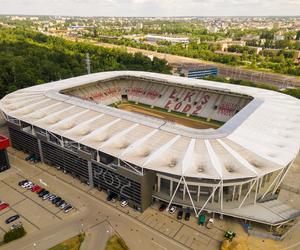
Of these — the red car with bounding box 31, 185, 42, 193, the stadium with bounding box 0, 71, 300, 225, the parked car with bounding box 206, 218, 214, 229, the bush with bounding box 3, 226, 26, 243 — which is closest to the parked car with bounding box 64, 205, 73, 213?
the stadium with bounding box 0, 71, 300, 225

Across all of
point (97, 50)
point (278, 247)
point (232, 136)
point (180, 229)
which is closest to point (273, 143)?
point (232, 136)

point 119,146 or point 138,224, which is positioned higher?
point 119,146

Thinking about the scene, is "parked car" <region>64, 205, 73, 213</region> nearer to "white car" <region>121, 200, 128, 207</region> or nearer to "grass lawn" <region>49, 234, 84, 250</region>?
"grass lawn" <region>49, 234, 84, 250</region>

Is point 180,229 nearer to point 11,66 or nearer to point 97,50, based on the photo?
point 11,66

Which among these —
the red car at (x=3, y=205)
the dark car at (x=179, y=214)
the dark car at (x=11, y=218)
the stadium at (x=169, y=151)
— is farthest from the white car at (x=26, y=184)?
the dark car at (x=179, y=214)

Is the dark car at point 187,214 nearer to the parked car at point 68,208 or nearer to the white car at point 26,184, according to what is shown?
the parked car at point 68,208

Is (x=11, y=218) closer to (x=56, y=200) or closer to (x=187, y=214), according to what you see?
(x=56, y=200)

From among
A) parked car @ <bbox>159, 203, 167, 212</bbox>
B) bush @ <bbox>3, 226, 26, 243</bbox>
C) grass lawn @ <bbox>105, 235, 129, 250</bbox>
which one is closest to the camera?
grass lawn @ <bbox>105, 235, 129, 250</bbox>
